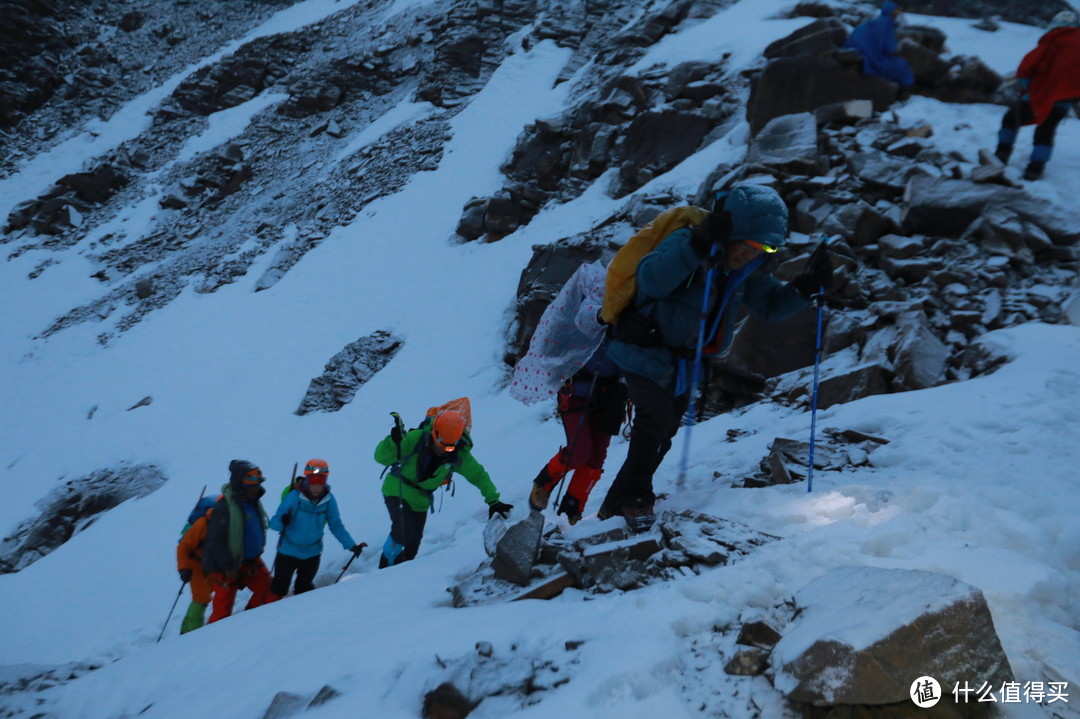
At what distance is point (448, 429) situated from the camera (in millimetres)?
5523

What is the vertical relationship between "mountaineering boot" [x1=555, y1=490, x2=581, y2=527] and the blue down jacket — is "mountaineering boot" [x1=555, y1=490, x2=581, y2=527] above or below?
below

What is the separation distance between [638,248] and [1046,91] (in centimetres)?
687

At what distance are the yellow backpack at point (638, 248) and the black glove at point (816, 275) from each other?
0.69m

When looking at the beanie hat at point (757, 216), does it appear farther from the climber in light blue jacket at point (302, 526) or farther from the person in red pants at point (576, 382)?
the climber in light blue jacket at point (302, 526)

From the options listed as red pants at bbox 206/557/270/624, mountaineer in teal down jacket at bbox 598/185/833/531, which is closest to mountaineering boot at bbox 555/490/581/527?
mountaineer in teal down jacket at bbox 598/185/833/531

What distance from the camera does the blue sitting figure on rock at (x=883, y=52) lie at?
9.95 metres

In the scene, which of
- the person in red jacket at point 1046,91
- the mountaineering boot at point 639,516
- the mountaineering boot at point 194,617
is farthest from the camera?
the person in red jacket at point 1046,91

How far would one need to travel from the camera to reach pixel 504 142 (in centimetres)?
1950

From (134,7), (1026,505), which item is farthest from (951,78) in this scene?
(134,7)

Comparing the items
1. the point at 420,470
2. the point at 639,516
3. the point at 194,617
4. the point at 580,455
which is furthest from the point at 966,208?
the point at 194,617

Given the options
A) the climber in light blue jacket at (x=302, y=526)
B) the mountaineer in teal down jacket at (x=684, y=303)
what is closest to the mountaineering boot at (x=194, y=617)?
the climber in light blue jacket at (x=302, y=526)

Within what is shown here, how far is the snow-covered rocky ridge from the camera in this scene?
9.00 ft

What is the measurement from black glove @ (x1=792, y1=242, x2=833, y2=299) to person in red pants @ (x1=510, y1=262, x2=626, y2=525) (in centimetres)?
120

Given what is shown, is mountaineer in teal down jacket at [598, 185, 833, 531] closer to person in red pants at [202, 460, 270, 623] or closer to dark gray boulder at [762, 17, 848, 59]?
person in red pants at [202, 460, 270, 623]
